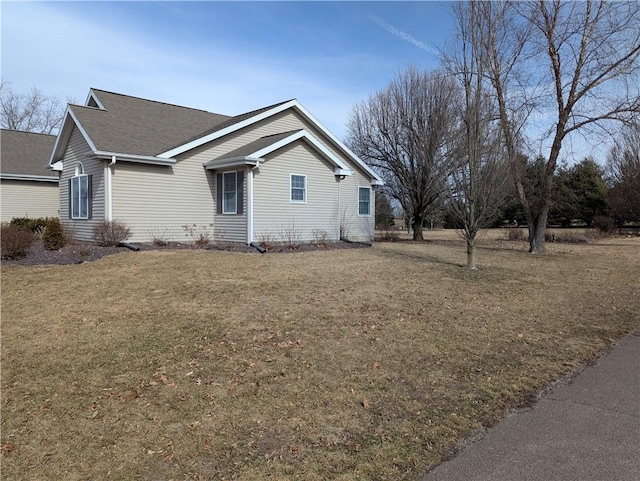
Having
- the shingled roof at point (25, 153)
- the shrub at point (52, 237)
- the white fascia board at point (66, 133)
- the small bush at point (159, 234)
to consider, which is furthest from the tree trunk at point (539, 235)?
the shingled roof at point (25, 153)

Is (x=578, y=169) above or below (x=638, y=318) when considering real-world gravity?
above

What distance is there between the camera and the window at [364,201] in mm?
21297

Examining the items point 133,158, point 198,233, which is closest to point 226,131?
point 133,158

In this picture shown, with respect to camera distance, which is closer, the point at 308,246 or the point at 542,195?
the point at 308,246

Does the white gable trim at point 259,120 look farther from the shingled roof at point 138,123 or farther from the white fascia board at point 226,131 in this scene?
the shingled roof at point 138,123

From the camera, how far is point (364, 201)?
21562mm

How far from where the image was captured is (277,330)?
233 inches

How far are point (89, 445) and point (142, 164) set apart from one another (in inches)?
537

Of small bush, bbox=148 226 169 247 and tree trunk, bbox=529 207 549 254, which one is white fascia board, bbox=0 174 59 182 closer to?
small bush, bbox=148 226 169 247

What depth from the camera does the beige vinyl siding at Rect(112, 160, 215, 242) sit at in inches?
595

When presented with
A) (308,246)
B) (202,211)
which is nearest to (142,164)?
(202,211)

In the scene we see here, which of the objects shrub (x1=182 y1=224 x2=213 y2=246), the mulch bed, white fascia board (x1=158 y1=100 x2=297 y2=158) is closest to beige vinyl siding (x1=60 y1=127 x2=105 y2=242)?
the mulch bed

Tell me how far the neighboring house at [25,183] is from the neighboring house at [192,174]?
4249 mm

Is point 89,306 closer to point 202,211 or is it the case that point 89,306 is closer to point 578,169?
point 202,211
